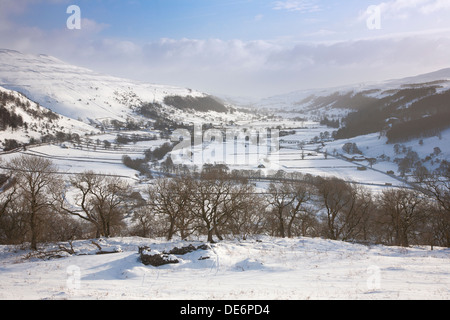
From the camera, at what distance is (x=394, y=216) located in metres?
23.6

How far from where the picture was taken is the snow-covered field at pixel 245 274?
8891mm

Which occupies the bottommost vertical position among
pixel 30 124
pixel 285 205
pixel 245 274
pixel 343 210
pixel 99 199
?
pixel 343 210

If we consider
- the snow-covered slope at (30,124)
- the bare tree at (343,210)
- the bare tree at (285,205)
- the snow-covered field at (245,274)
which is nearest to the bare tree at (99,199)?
the snow-covered field at (245,274)

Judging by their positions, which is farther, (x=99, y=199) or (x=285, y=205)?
(x=285, y=205)

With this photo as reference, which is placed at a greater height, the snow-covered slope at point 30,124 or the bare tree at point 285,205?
the snow-covered slope at point 30,124

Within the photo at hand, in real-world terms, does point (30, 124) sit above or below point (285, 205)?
above

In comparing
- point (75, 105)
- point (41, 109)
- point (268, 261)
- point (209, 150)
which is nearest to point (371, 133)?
point (209, 150)

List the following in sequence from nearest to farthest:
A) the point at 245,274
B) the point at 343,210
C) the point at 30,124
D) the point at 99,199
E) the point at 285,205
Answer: the point at 245,274 < the point at 99,199 < the point at 285,205 < the point at 343,210 < the point at 30,124

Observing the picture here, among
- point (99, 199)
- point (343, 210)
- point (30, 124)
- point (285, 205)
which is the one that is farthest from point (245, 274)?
point (30, 124)

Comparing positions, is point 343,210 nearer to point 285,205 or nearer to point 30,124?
point 285,205

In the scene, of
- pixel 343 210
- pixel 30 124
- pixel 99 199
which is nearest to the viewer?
pixel 99 199

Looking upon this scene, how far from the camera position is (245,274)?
12.3m

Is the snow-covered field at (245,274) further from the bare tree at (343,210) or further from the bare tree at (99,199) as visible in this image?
the bare tree at (343,210)
